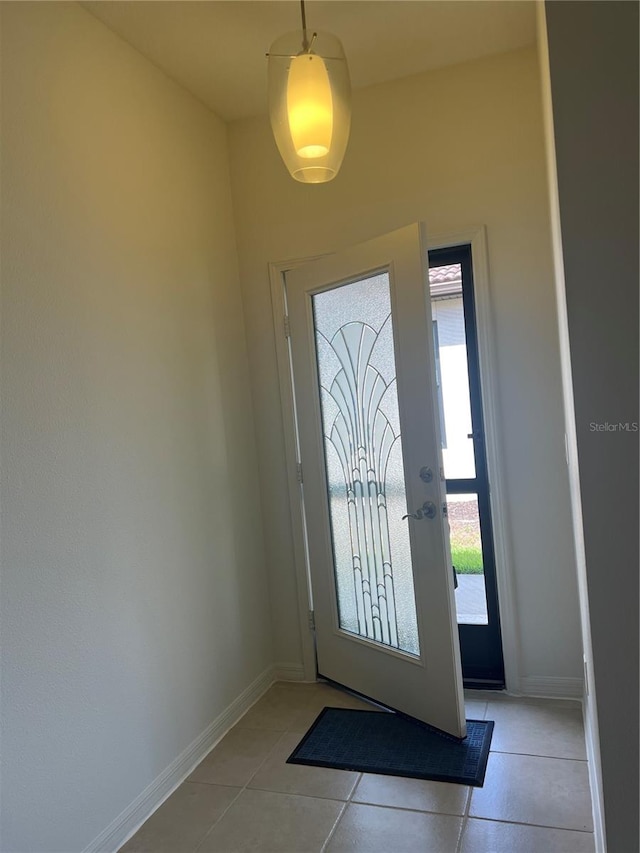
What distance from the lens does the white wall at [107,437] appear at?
184 cm

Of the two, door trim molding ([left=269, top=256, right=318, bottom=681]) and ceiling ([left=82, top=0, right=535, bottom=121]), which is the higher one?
ceiling ([left=82, top=0, right=535, bottom=121])

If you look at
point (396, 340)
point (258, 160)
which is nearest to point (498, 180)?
point (396, 340)

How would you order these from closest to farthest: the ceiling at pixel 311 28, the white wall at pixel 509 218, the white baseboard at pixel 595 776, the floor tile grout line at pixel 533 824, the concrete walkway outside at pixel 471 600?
the white baseboard at pixel 595 776, the floor tile grout line at pixel 533 824, the ceiling at pixel 311 28, the white wall at pixel 509 218, the concrete walkway outside at pixel 471 600

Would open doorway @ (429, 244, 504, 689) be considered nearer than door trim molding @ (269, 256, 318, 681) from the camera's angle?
Yes

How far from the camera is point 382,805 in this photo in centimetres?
218

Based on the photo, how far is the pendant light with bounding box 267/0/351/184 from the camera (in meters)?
1.99

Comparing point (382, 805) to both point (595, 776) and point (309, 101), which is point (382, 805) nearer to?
point (595, 776)

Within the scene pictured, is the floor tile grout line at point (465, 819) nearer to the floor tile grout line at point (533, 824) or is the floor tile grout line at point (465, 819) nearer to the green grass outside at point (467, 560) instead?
the floor tile grout line at point (533, 824)

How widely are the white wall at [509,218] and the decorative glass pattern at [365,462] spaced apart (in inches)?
16.5

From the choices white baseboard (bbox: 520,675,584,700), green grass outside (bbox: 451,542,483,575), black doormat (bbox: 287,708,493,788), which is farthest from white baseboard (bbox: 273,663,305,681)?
white baseboard (bbox: 520,675,584,700)

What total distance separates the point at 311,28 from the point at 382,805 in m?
2.78

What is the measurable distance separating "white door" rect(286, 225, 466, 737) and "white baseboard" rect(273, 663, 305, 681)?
17 centimetres

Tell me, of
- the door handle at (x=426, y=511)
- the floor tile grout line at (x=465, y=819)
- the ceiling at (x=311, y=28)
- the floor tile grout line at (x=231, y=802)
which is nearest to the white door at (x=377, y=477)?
the door handle at (x=426, y=511)

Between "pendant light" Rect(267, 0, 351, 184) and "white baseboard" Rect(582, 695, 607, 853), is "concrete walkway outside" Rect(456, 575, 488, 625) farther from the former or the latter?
"pendant light" Rect(267, 0, 351, 184)
